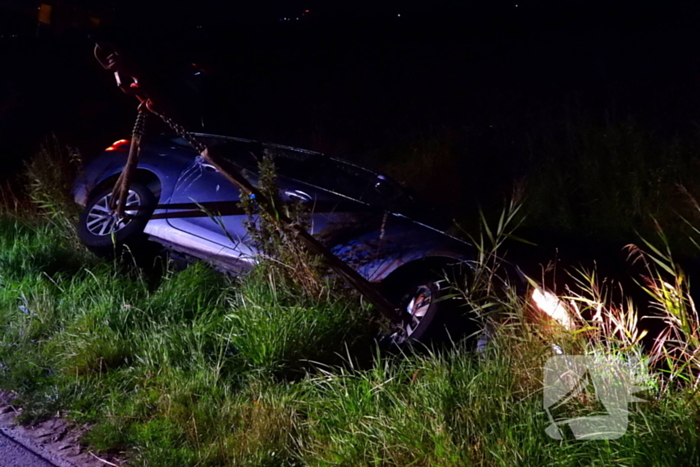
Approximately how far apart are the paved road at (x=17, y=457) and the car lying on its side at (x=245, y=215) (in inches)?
89.1

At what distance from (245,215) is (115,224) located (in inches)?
55.8

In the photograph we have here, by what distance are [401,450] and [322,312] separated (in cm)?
179

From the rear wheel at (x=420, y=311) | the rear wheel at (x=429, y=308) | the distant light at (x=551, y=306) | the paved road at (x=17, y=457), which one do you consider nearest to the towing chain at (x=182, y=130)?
the rear wheel at (x=429, y=308)

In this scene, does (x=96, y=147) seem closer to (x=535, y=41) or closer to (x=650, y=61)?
(x=535, y=41)

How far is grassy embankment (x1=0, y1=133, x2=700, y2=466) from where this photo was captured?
3486mm

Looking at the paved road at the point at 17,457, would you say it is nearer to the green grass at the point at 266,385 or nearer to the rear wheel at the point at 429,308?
the green grass at the point at 266,385

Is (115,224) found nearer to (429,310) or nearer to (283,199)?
(283,199)

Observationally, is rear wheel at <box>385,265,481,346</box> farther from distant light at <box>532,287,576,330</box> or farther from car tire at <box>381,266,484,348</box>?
distant light at <box>532,287,576,330</box>

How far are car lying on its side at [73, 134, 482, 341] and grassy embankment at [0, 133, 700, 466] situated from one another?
327mm

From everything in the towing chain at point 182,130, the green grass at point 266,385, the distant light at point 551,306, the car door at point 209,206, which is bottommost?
the green grass at point 266,385

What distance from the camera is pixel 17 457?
Result: 4.04 m

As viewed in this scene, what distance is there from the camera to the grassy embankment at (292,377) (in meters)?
3.49

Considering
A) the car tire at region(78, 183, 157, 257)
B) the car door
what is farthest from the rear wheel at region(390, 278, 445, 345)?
the car tire at region(78, 183, 157, 257)

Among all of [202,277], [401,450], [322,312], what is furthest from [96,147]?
[401,450]
